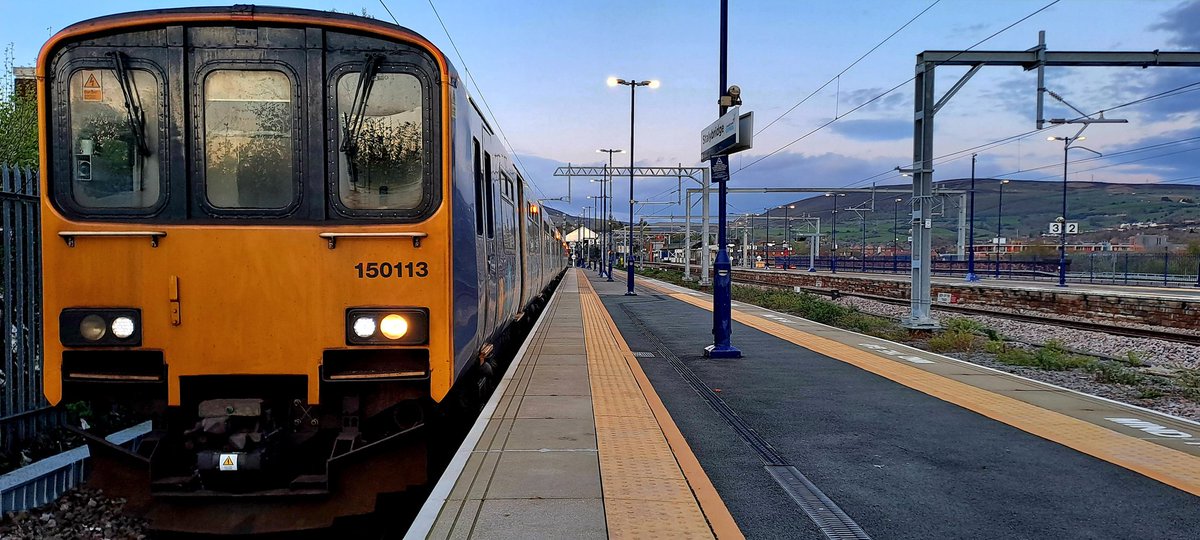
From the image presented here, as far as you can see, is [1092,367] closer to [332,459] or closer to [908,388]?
[908,388]

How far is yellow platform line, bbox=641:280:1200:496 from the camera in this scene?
201 inches

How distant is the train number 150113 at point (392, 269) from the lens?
431cm

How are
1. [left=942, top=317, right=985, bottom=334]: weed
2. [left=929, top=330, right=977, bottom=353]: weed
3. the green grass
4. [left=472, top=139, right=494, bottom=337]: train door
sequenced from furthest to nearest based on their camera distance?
the green grass < [left=942, top=317, right=985, bottom=334]: weed < [left=929, top=330, right=977, bottom=353]: weed < [left=472, top=139, right=494, bottom=337]: train door

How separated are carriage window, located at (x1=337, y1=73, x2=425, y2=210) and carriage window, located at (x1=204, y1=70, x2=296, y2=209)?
0.32 meters

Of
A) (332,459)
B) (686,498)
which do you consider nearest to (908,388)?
(686,498)

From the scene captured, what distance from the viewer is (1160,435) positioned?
6086 millimetres

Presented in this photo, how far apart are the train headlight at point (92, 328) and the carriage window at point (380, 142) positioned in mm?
1533

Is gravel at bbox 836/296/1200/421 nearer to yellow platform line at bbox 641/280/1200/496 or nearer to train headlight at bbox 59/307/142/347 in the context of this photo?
yellow platform line at bbox 641/280/1200/496

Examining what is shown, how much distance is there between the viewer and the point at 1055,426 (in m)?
6.41

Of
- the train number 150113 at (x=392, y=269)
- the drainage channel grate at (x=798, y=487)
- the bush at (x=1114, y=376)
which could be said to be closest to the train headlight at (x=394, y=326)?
the train number 150113 at (x=392, y=269)

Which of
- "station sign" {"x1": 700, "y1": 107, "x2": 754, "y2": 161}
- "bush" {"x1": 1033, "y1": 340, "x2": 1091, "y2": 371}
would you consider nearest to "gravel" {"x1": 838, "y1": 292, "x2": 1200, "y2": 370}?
"bush" {"x1": 1033, "y1": 340, "x2": 1091, "y2": 371}

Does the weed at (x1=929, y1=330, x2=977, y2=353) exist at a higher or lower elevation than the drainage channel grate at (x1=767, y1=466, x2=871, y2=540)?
lower

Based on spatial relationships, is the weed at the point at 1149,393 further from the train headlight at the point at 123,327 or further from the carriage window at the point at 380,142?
the train headlight at the point at 123,327

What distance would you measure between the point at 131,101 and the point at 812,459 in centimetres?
511
